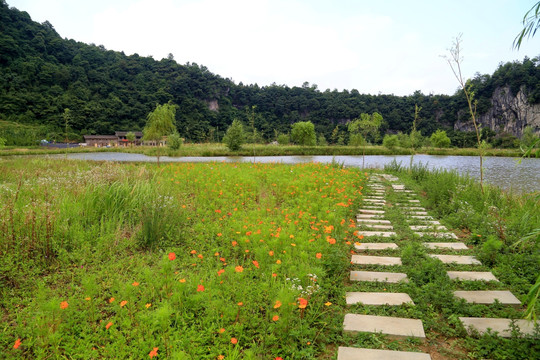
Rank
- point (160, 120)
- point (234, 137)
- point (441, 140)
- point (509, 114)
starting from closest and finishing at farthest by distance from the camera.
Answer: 1. point (160, 120)
2. point (234, 137)
3. point (441, 140)
4. point (509, 114)

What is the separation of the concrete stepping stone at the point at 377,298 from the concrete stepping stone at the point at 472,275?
94 centimetres

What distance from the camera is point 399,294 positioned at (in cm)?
294

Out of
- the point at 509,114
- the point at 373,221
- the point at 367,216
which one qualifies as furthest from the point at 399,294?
the point at 509,114

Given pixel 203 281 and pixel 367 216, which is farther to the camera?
pixel 367 216

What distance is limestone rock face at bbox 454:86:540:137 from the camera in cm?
6406

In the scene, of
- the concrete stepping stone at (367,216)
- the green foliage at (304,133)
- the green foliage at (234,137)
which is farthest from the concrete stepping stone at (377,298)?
the green foliage at (304,133)

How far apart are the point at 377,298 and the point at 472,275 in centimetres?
152

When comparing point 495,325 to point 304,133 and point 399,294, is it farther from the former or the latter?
point 304,133

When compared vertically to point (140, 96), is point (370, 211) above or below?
below

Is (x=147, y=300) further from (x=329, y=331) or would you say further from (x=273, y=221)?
(x=273, y=221)

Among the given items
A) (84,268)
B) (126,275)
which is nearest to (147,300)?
(126,275)

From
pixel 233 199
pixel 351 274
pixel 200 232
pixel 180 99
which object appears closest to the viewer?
pixel 351 274

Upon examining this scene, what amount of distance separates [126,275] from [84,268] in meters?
0.54

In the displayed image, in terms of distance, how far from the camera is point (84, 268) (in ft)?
10.4
